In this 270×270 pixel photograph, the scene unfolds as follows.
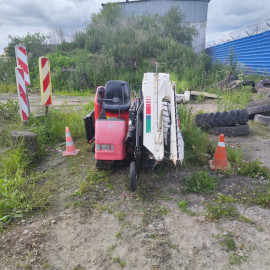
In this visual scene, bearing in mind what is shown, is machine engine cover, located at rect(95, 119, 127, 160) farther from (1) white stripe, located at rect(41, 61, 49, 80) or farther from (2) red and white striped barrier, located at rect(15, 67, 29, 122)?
(1) white stripe, located at rect(41, 61, 49, 80)

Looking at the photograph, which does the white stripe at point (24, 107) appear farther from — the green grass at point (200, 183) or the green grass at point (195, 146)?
the green grass at point (200, 183)

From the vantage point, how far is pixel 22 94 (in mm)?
4895

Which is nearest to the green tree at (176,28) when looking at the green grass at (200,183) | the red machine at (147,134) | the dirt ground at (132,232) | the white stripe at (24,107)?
the white stripe at (24,107)

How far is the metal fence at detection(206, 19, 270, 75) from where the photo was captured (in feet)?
39.8

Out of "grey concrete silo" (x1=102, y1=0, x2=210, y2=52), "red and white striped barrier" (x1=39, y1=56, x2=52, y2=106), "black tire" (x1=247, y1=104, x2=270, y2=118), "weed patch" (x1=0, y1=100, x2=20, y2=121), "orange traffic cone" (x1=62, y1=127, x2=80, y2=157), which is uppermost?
"grey concrete silo" (x1=102, y1=0, x2=210, y2=52)

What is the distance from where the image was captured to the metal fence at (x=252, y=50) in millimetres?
12125

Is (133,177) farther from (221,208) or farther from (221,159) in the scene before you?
(221,159)

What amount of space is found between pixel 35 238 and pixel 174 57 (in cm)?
1400

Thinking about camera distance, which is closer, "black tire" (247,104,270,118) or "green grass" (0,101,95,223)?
"green grass" (0,101,95,223)

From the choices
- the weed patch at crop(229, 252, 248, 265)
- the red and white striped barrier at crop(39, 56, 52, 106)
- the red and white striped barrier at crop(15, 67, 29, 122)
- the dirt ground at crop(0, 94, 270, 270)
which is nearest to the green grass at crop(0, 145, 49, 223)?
the dirt ground at crop(0, 94, 270, 270)

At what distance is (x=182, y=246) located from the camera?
2.34 metres

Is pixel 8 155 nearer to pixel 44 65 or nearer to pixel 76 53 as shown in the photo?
pixel 44 65

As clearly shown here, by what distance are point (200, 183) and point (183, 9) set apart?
875 inches

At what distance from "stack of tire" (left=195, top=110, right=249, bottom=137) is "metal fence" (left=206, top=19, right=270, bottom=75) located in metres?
8.08
